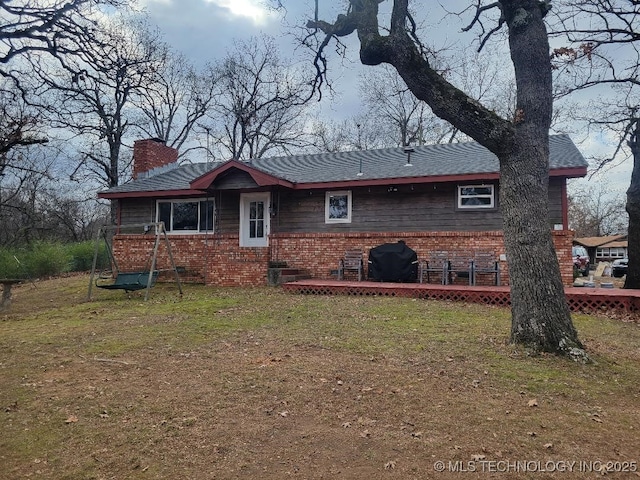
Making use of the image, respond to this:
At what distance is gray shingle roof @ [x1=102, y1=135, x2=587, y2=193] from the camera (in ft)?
40.8

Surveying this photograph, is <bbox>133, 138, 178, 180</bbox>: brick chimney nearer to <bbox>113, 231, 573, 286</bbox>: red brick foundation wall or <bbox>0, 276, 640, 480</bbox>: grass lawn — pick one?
<bbox>113, 231, 573, 286</bbox>: red brick foundation wall

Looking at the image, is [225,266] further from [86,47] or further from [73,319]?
[86,47]

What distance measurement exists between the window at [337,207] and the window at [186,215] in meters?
3.83

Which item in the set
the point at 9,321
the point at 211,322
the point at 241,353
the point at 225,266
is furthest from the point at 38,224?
the point at 241,353

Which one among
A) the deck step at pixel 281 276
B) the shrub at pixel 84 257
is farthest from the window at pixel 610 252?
the shrub at pixel 84 257

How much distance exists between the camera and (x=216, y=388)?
4266mm

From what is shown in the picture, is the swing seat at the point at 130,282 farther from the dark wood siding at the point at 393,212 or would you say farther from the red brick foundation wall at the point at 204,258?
the dark wood siding at the point at 393,212

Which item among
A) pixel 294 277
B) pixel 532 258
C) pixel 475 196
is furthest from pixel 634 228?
pixel 532 258

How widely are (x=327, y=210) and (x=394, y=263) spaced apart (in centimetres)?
289

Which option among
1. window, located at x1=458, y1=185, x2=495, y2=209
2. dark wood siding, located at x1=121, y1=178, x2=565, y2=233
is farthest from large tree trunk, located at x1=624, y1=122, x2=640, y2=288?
window, located at x1=458, y1=185, x2=495, y2=209

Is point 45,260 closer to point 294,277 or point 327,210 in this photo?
point 294,277

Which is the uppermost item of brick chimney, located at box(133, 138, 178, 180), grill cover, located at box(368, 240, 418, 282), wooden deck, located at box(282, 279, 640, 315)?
brick chimney, located at box(133, 138, 178, 180)

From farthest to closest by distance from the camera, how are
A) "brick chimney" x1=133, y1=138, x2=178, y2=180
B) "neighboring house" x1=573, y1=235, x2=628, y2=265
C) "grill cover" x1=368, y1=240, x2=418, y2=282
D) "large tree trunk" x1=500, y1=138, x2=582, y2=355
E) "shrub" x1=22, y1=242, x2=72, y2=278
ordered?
1. "neighboring house" x1=573, y1=235, x2=628, y2=265
2. "shrub" x1=22, y1=242, x2=72, y2=278
3. "brick chimney" x1=133, y1=138, x2=178, y2=180
4. "grill cover" x1=368, y1=240, x2=418, y2=282
5. "large tree trunk" x1=500, y1=138, x2=582, y2=355

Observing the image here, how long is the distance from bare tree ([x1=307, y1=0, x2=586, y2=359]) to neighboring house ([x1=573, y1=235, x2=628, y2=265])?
39404 millimetres
